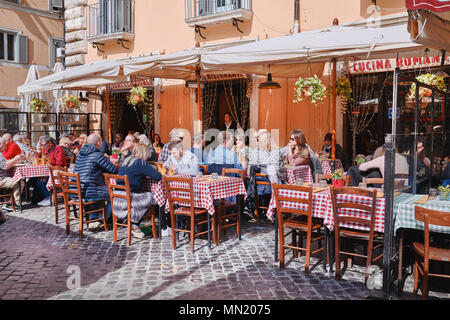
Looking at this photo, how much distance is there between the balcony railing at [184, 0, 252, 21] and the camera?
1091cm

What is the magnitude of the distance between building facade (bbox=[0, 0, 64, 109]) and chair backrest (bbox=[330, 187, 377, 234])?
1878cm

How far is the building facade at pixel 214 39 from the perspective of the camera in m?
9.88

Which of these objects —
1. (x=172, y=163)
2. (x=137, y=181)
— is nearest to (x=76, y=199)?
(x=137, y=181)

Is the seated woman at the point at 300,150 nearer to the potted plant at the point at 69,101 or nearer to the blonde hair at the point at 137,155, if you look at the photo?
the blonde hair at the point at 137,155

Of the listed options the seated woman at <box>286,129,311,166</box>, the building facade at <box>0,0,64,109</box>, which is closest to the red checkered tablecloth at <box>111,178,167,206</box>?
the seated woman at <box>286,129,311,166</box>

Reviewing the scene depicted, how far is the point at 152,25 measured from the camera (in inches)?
508

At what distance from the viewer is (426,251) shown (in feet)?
12.3

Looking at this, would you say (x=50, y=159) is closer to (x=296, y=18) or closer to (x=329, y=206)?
(x=329, y=206)

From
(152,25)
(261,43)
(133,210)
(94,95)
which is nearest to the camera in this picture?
(133,210)
